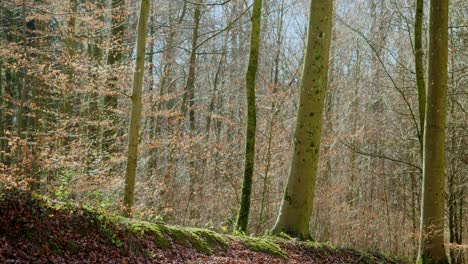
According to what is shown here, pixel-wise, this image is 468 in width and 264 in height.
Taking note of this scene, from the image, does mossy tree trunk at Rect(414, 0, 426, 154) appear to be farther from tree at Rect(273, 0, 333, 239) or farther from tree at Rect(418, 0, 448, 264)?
tree at Rect(273, 0, 333, 239)

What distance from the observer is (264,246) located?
7.27 metres

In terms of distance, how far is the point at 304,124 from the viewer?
8.52 m

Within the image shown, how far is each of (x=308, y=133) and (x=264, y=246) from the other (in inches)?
93.8

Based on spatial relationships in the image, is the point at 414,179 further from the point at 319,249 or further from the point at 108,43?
the point at 108,43

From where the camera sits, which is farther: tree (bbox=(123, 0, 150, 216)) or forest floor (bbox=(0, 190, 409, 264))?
tree (bbox=(123, 0, 150, 216))

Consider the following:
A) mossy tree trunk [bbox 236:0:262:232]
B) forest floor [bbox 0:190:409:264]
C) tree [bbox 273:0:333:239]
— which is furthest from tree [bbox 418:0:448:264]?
mossy tree trunk [bbox 236:0:262:232]

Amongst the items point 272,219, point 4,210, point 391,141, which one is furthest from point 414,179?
point 4,210

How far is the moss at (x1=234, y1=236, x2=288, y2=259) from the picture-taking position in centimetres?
706

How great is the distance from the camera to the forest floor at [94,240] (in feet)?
13.6

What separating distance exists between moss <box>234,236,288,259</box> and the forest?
0.11 ft

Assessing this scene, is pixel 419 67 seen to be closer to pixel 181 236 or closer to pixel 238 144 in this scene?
pixel 181 236

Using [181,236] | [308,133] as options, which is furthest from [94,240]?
[308,133]

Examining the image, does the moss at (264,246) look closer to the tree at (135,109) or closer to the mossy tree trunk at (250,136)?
the mossy tree trunk at (250,136)

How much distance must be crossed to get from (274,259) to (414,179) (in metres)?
11.1
